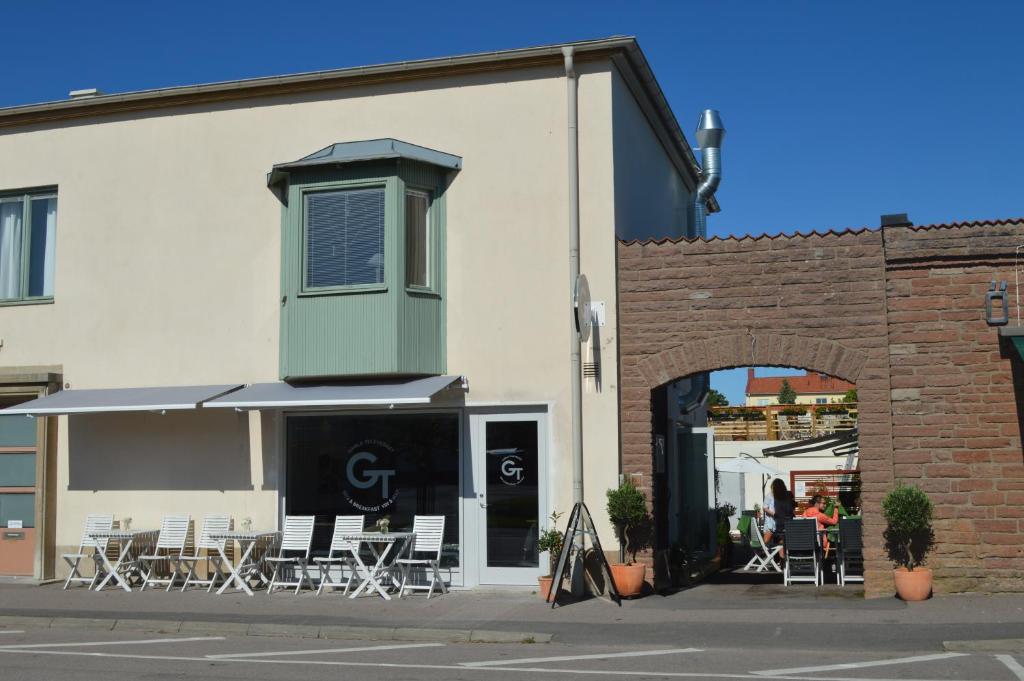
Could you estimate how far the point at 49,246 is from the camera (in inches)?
623

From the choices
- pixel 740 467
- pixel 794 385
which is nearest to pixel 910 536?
pixel 740 467

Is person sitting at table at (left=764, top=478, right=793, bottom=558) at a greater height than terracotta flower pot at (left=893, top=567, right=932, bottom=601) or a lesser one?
greater

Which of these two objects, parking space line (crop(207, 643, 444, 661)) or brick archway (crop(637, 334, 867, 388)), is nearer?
parking space line (crop(207, 643, 444, 661))

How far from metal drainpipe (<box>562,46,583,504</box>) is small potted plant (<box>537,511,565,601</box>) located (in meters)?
0.44

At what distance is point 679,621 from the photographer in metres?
11.2

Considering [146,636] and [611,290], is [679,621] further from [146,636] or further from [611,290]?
[146,636]

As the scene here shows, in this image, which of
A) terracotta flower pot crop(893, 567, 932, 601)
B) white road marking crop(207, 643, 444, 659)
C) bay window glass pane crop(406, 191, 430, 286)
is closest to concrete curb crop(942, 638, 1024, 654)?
terracotta flower pot crop(893, 567, 932, 601)

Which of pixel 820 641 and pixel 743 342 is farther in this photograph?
pixel 743 342

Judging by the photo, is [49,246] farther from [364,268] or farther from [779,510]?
[779,510]

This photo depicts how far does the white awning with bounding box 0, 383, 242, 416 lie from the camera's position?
548 inches

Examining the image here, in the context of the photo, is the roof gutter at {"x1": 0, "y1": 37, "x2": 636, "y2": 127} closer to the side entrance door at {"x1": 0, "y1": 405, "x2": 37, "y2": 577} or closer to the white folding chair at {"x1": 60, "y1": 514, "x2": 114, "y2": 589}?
the side entrance door at {"x1": 0, "y1": 405, "x2": 37, "y2": 577}

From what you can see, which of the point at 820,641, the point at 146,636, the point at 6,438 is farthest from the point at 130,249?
the point at 820,641

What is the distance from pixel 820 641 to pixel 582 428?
4.18 m

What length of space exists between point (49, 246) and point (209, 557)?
5.17m
